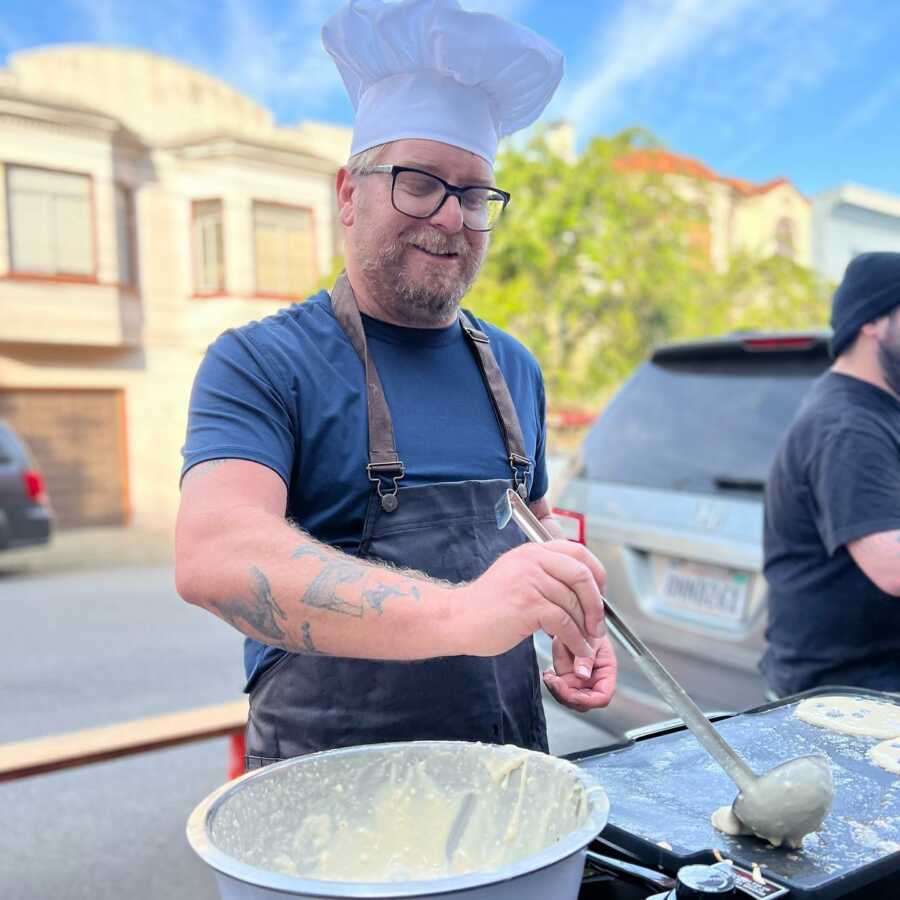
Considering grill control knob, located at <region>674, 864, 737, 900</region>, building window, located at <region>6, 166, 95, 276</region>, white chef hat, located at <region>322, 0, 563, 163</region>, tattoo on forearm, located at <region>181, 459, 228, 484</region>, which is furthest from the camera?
building window, located at <region>6, 166, 95, 276</region>

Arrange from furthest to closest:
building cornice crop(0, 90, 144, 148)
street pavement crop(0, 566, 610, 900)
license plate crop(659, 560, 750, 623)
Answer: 1. building cornice crop(0, 90, 144, 148)
2. street pavement crop(0, 566, 610, 900)
3. license plate crop(659, 560, 750, 623)

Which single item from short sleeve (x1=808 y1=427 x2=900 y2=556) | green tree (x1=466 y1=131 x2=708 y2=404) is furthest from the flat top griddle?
green tree (x1=466 y1=131 x2=708 y2=404)

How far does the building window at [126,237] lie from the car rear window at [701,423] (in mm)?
15614

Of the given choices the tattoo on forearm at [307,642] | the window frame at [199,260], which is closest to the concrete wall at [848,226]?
the window frame at [199,260]

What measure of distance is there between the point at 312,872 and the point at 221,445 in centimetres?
59

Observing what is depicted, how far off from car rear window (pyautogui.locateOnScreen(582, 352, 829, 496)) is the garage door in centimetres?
1532

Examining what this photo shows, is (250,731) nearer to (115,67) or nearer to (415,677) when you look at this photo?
(415,677)

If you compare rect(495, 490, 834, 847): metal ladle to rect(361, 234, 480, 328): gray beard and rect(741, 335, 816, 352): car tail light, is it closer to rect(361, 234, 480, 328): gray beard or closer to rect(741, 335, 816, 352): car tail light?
rect(361, 234, 480, 328): gray beard

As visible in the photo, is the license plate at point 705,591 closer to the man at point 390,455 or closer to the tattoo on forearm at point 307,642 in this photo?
the man at point 390,455

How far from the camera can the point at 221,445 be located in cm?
139

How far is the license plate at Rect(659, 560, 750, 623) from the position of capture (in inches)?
122

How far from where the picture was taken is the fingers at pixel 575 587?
113 cm

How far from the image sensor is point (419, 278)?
65.8 inches

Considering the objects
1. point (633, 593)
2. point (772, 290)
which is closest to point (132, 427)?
point (772, 290)
